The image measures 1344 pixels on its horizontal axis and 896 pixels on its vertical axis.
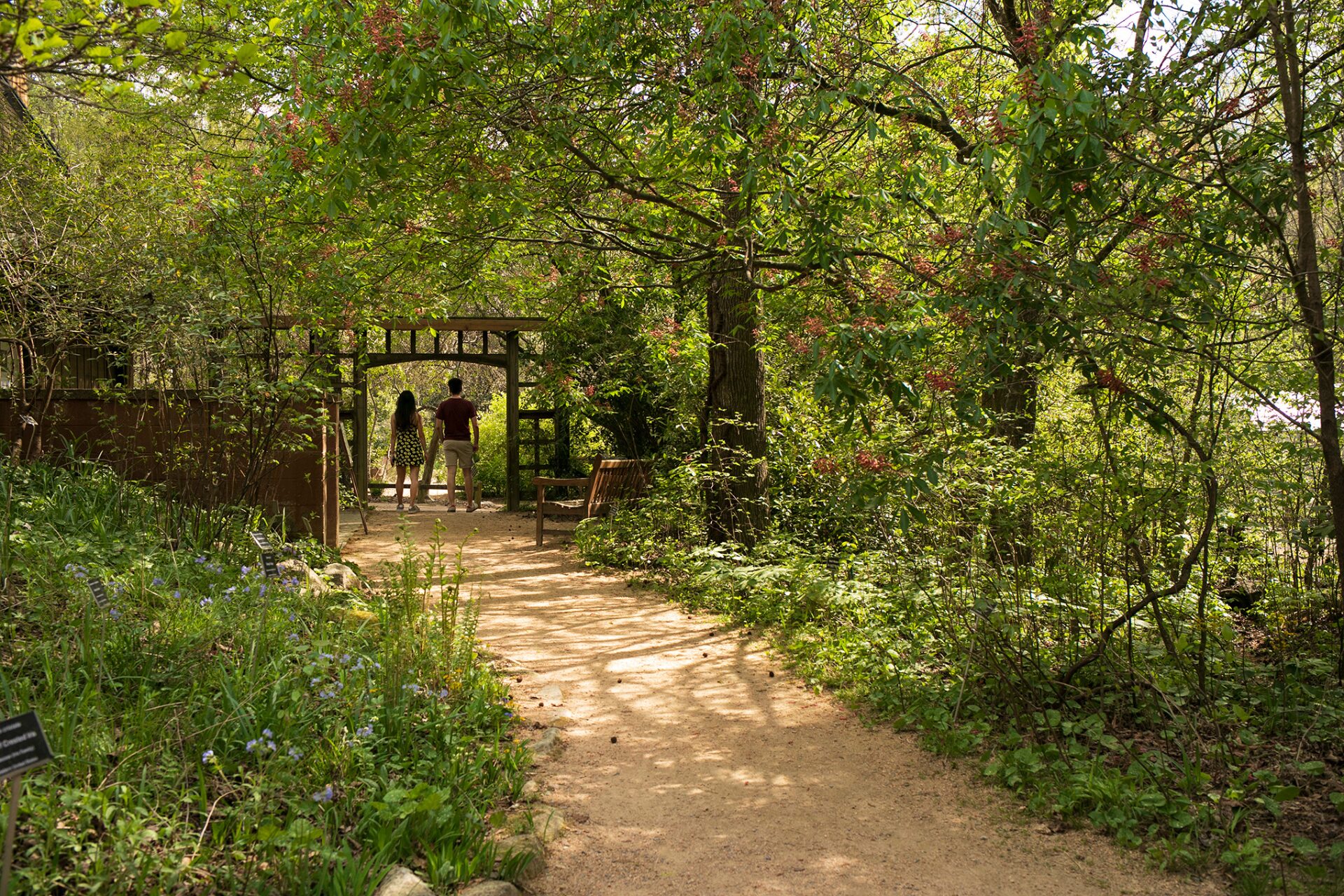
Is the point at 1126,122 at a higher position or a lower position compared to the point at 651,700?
higher

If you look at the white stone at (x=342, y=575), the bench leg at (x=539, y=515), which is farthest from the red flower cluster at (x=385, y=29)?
the bench leg at (x=539, y=515)

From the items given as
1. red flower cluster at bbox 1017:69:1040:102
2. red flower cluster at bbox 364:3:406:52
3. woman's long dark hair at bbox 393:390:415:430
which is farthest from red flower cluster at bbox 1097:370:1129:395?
woman's long dark hair at bbox 393:390:415:430

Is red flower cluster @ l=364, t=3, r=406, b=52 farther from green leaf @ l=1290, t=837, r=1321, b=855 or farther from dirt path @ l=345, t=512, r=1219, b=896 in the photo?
green leaf @ l=1290, t=837, r=1321, b=855

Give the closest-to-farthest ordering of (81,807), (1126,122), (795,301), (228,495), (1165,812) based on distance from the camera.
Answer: (81,807), (1165,812), (1126,122), (228,495), (795,301)

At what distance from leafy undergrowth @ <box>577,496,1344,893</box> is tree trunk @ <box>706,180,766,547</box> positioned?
2081mm

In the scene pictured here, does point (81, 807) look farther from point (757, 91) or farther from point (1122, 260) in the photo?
point (1122, 260)

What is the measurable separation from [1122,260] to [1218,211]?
1810 mm

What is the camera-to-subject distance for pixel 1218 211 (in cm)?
443

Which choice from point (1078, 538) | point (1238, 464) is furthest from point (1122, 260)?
point (1078, 538)

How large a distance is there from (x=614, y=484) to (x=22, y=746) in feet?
27.7

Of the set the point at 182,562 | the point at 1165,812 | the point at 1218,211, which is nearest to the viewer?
the point at 1165,812

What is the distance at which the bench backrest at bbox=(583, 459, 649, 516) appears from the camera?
10438 millimetres

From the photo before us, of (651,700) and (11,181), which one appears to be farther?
(11,181)

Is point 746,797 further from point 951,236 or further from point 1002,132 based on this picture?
point 1002,132
